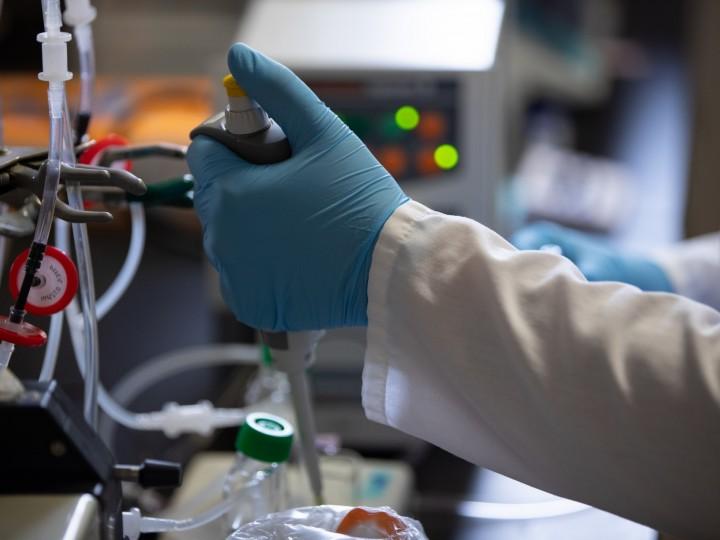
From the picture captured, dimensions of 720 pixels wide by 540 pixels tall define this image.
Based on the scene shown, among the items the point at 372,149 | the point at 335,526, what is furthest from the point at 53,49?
the point at 372,149

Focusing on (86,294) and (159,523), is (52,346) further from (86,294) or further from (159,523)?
(159,523)

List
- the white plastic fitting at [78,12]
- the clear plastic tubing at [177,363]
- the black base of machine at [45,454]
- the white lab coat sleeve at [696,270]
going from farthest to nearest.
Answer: the clear plastic tubing at [177,363] → the white lab coat sleeve at [696,270] → the white plastic fitting at [78,12] → the black base of machine at [45,454]

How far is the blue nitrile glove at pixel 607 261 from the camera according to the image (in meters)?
1.30

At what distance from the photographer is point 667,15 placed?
3.71 m

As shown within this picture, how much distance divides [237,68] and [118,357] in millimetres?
815

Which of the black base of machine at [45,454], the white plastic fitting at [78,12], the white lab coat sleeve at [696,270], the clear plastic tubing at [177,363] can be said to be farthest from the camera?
the clear plastic tubing at [177,363]

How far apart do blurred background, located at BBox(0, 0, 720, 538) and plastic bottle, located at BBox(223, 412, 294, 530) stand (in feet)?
0.55

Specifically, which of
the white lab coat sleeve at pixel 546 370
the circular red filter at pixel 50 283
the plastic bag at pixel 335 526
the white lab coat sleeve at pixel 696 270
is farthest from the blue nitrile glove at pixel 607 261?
the circular red filter at pixel 50 283

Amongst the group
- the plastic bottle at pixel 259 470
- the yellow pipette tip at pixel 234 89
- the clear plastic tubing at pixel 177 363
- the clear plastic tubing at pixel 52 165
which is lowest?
the clear plastic tubing at pixel 177 363

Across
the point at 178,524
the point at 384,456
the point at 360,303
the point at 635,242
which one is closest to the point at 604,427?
the point at 360,303

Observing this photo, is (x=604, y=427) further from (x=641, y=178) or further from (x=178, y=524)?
(x=641, y=178)

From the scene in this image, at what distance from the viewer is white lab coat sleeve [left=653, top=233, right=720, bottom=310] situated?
129 centimetres

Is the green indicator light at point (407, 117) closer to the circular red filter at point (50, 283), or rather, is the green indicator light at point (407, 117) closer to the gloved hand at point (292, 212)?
the gloved hand at point (292, 212)

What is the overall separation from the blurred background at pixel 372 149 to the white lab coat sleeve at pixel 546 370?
0.24m
